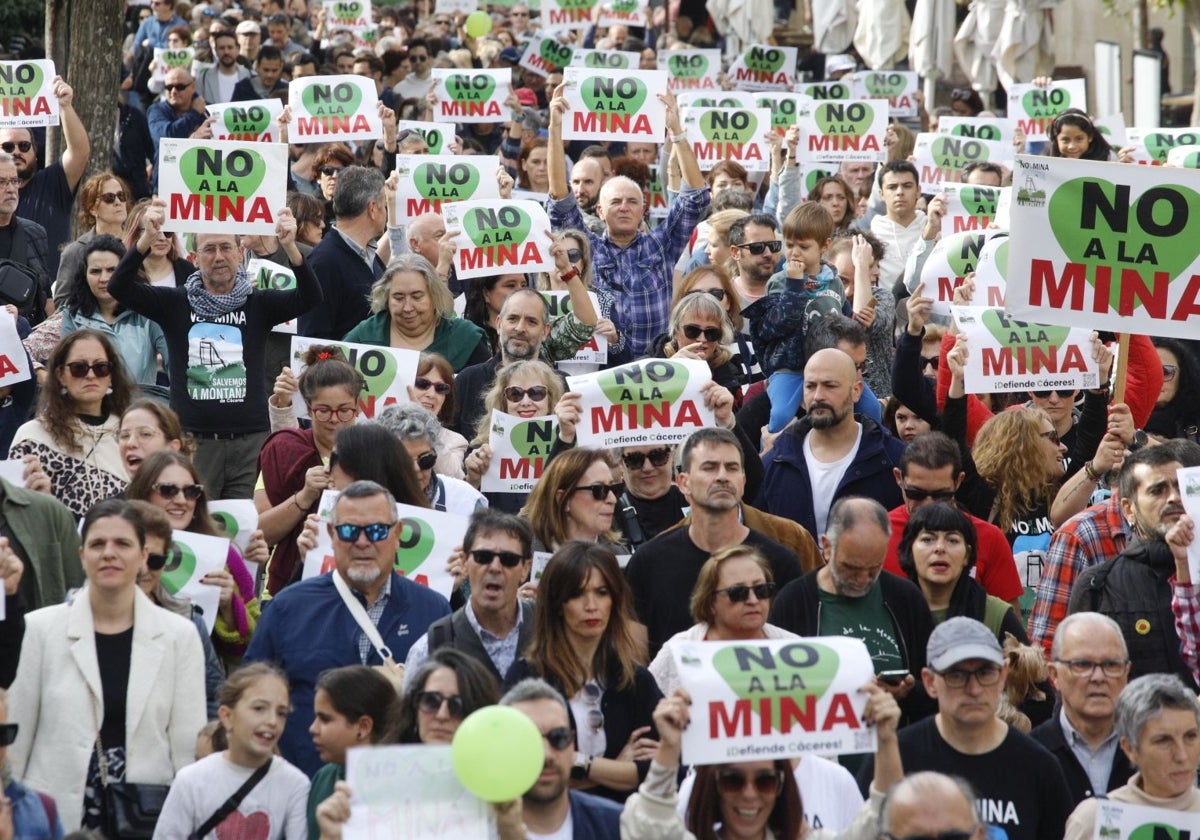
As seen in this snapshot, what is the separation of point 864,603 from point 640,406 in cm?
163

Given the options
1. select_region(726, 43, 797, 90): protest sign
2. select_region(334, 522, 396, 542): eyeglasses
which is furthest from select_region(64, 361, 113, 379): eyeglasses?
select_region(726, 43, 797, 90): protest sign

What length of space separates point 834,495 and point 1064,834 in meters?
2.60

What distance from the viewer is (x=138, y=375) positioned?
36.3 ft

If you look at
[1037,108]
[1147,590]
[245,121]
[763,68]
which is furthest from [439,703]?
[763,68]

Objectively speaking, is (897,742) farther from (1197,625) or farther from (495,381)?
(495,381)

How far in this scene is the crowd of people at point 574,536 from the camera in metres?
6.73

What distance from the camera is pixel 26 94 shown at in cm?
1429

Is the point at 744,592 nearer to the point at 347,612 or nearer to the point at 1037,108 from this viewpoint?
the point at 347,612

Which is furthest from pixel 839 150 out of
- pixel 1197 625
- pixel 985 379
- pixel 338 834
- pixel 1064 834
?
pixel 338 834

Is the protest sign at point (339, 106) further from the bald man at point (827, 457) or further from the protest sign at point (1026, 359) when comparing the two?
the bald man at point (827, 457)

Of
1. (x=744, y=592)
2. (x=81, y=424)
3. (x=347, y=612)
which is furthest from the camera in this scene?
(x=81, y=424)

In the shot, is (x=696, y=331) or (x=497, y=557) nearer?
(x=497, y=557)

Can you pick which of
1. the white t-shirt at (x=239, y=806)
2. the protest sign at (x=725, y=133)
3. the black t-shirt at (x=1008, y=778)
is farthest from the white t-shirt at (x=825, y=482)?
the protest sign at (x=725, y=133)

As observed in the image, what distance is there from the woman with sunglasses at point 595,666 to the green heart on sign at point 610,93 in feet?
25.9
